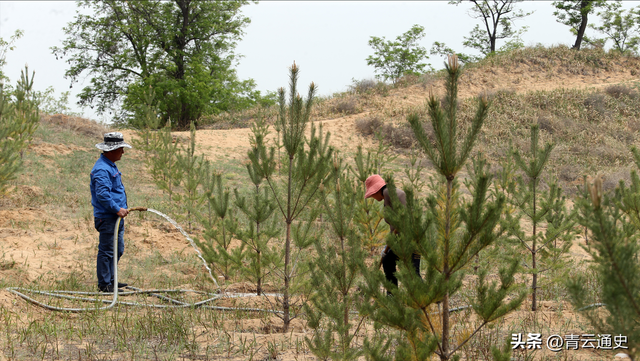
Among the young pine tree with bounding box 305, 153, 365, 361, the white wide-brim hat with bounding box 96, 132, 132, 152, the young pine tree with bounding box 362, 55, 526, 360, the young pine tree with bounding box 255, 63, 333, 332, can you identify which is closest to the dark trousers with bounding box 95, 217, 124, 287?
the white wide-brim hat with bounding box 96, 132, 132, 152

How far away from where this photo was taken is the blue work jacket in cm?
498

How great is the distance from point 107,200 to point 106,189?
0.45 feet

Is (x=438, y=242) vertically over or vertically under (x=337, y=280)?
over

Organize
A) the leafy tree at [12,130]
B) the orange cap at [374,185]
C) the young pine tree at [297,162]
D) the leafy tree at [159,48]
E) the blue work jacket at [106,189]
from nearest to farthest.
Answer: the young pine tree at [297,162] < the orange cap at [374,185] < the blue work jacket at [106,189] < the leafy tree at [12,130] < the leafy tree at [159,48]

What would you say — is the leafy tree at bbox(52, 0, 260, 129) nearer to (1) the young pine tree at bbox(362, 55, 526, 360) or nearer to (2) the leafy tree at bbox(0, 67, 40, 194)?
(2) the leafy tree at bbox(0, 67, 40, 194)

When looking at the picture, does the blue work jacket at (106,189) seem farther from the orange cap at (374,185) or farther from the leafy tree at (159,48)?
the leafy tree at (159,48)

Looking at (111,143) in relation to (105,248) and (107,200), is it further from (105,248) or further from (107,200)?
(105,248)

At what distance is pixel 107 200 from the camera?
16.3ft

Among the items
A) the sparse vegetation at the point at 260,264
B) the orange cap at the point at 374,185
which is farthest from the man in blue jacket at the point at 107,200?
the orange cap at the point at 374,185

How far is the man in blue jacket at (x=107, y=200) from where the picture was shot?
16.4 ft

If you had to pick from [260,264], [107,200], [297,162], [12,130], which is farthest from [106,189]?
[12,130]

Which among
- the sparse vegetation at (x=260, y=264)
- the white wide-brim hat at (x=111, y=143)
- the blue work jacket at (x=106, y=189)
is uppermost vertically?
A: the white wide-brim hat at (x=111, y=143)

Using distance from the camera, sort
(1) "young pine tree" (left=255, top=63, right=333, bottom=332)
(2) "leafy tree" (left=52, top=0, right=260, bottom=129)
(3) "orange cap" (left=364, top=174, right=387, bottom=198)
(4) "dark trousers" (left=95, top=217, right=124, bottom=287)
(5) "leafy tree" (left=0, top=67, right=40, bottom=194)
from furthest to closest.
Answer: (2) "leafy tree" (left=52, top=0, right=260, bottom=129) < (5) "leafy tree" (left=0, top=67, right=40, bottom=194) < (4) "dark trousers" (left=95, top=217, right=124, bottom=287) < (3) "orange cap" (left=364, top=174, right=387, bottom=198) < (1) "young pine tree" (left=255, top=63, right=333, bottom=332)

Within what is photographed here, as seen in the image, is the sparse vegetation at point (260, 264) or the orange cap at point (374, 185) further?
the orange cap at point (374, 185)
